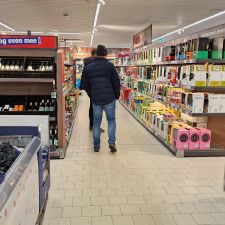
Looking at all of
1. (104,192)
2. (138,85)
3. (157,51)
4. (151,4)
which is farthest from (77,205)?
(151,4)

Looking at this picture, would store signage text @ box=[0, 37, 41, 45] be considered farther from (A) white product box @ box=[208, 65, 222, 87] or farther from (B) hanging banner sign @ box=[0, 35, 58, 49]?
(A) white product box @ box=[208, 65, 222, 87]

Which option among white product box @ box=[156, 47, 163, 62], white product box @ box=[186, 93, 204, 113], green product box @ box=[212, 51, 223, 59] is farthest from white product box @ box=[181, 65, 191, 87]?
white product box @ box=[156, 47, 163, 62]

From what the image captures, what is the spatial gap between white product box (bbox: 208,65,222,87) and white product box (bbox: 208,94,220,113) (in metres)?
0.18

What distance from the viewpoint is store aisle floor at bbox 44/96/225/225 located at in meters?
2.97

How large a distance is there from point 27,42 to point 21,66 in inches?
17.2

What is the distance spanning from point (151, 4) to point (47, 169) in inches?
296

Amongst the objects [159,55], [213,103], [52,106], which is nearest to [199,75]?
[213,103]

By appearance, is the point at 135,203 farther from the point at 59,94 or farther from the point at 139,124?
the point at 139,124

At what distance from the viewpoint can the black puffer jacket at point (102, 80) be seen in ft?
16.7

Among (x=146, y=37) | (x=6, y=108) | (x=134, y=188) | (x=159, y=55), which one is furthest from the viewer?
(x=146, y=37)

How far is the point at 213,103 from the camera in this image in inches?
193

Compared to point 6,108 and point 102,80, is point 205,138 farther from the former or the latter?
point 6,108

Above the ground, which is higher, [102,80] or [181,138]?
[102,80]

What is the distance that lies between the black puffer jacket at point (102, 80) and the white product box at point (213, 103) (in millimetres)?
1529
